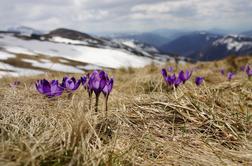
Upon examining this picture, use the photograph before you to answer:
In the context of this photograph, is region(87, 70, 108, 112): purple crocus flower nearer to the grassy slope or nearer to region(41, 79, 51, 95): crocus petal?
the grassy slope

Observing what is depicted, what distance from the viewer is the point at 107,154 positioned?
7.02 feet

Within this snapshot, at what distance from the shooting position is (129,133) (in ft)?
Answer: 9.04

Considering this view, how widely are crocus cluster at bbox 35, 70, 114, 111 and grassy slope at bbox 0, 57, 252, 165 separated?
0.36ft

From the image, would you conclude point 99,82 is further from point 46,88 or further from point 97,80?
point 46,88

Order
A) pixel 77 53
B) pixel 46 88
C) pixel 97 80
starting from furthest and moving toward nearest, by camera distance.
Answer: pixel 77 53, pixel 46 88, pixel 97 80

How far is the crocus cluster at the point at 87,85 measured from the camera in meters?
3.02

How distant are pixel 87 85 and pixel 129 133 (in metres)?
0.62

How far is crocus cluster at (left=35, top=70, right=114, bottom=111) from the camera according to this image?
119 inches

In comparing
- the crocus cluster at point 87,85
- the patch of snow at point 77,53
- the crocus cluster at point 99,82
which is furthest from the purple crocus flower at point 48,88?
the patch of snow at point 77,53

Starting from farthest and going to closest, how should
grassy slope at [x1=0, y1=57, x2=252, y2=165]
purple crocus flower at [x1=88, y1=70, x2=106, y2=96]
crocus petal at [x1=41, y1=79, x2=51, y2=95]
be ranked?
crocus petal at [x1=41, y1=79, x2=51, y2=95]
purple crocus flower at [x1=88, y1=70, x2=106, y2=96]
grassy slope at [x1=0, y1=57, x2=252, y2=165]

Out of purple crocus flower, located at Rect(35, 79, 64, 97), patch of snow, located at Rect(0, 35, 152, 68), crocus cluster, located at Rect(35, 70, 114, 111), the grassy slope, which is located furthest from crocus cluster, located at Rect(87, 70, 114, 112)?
patch of snow, located at Rect(0, 35, 152, 68)

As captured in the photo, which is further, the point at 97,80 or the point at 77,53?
the point at 77,53

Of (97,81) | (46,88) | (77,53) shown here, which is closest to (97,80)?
(97,81)

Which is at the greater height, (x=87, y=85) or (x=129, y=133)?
(x=87, y=85)
